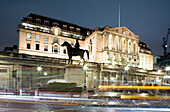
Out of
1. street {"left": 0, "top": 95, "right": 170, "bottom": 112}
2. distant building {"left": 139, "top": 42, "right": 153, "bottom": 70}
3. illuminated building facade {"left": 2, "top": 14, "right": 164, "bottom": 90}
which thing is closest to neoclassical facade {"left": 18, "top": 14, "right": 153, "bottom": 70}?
illuminated building facade {"left": 2, "top": 14, "right": 164, "bottom": 90}

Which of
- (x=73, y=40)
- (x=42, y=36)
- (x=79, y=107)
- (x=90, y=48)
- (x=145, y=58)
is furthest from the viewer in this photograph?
(x=145, y=58)

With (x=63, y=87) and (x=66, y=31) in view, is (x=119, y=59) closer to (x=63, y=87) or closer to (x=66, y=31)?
(x=66, y=31)

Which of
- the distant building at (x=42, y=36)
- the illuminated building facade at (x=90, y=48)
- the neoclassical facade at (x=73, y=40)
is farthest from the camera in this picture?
the neoclassical facade at (x=73, y=40)

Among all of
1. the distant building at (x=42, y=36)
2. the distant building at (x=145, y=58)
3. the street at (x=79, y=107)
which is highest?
the distant building at (x=42, y=36)

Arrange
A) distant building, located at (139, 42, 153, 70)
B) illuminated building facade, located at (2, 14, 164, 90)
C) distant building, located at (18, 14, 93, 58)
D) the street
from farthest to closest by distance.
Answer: distant building, located at (139, 42, 153, 70) < distant building, located at (18, 14, 93, 58) < illuminated building facade, located at (2, 14, 164, 90) < the street

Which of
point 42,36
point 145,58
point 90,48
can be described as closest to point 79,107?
point 42,36

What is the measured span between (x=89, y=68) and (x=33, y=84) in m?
20.7

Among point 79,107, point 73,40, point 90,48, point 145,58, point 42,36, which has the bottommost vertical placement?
point 79,107

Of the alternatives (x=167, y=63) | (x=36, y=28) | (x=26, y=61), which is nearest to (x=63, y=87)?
(x=26, y=61)

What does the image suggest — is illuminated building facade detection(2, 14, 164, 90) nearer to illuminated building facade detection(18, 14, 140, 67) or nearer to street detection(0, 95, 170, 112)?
illuminated building facade detection(18, 14, 140, 67)

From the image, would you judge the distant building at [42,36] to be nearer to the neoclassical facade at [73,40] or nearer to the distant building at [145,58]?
the neoclassical facade at [73,40]

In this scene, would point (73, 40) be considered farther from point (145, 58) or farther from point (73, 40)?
point (145, 58)

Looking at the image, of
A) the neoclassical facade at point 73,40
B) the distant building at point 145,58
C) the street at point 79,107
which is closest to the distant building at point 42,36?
the neoclassical facade at point 73,40

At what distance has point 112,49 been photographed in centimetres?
6047
